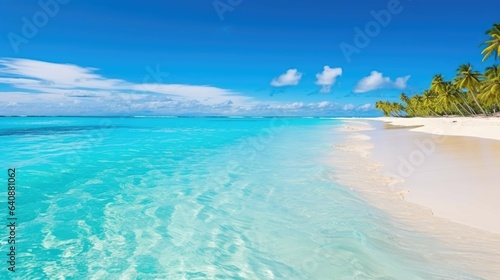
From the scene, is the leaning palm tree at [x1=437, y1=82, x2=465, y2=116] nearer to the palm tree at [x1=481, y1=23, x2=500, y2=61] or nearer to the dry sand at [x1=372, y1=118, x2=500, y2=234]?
the palm tree at [x1=481, y1=23, x2=500, y2=61]

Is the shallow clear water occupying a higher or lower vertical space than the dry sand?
lower

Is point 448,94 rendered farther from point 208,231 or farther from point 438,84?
point 208,231

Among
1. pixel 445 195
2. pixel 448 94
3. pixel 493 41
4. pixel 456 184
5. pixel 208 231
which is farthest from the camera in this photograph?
pixel 448 94

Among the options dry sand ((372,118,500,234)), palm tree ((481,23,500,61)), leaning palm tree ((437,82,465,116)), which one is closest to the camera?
dry sand ((372,118,500,234))

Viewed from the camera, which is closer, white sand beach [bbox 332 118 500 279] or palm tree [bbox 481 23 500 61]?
white sand beach [bbox 332 118 500 279]

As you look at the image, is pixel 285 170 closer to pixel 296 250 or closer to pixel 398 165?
pixel 398 165

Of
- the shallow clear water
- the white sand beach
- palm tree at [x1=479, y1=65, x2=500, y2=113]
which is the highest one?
palm tree at [x1=479, y1=65, x2=500, y2=113]

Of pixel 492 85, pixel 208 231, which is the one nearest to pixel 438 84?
pixel 492 85

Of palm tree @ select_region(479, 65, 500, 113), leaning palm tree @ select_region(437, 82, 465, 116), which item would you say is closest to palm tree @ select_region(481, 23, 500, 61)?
palm tree @ select_region(479, 65, 500, 113)

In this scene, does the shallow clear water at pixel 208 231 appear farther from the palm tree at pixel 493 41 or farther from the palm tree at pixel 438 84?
the palm tree at pixel 438 84

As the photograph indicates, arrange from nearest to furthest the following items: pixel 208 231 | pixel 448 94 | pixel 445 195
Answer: pixel 208 231
pixel 445 195
pixel 448 94

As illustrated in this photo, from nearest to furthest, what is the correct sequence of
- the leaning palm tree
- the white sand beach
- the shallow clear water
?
the shallow clear water → the white sand beach → the leaning palm tree

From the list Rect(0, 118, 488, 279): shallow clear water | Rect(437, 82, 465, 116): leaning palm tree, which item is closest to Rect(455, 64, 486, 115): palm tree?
Rect(437, 82, 465, 116): leaning palm tree

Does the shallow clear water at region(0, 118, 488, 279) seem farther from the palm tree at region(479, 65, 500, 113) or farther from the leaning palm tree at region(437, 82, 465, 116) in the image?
the leaning palm tree at region(437, 82, 465, 116)
